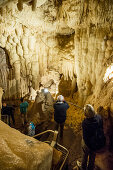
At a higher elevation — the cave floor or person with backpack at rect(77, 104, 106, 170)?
person with backpack at rect(77, 104, 106, 170)

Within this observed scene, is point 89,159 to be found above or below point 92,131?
below

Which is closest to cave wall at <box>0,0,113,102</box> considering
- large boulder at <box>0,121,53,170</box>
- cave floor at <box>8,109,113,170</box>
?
cave floor at <box>8,109,113,170</box>

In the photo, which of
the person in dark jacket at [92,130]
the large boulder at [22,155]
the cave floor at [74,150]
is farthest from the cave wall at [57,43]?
the large boulder at [22,155]

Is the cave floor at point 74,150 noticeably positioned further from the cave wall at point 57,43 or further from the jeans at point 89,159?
the cave wall at point 57,43

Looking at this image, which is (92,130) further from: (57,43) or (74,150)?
(57,43)

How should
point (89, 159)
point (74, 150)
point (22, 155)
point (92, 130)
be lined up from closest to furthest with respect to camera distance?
point (22, 155) → point (92, 130) → point (89, 159) → point (74, 150)

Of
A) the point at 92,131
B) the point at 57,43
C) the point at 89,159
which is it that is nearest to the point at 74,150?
the point at 89,159

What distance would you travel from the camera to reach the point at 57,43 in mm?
8508

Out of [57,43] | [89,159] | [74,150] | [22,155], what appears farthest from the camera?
[57,43]

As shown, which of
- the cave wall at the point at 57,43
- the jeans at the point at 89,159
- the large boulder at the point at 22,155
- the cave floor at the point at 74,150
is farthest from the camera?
the cave wall at the point at 57,43

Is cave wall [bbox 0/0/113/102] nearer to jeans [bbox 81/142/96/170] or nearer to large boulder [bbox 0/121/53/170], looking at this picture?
jeans [bbox 81/142/96/170]

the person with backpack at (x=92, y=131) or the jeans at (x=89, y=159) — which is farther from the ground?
the person with backpack at (x=92, y=131)

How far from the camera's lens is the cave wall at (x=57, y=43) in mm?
5391

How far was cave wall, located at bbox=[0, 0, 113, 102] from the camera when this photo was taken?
5.39 metres
